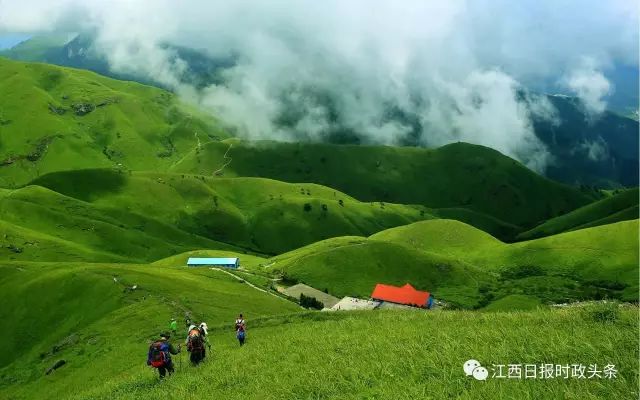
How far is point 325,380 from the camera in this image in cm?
1933

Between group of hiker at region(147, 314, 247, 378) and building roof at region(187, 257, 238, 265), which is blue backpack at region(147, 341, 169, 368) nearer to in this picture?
group of hiker at region(147, 314, 247, 378)

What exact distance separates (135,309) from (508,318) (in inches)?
2684

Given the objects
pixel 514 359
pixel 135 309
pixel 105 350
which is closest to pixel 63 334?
pixel 135 309

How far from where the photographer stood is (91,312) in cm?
8612

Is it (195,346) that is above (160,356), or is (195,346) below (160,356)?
above

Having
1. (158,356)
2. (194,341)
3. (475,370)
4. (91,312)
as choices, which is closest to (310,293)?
(91,312)

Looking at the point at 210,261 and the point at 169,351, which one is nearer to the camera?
the point at 169,351

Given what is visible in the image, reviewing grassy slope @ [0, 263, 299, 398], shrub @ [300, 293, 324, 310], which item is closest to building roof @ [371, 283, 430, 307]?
shrub @ [300, 293, 324, 310]

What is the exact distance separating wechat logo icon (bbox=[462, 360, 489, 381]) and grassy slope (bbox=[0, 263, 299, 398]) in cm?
4780

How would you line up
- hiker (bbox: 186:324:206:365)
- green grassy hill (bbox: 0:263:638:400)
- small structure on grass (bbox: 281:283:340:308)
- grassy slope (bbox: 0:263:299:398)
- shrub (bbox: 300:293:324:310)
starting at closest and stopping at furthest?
green grassy hill (bbox: 0:263:638:400) < hiker (bbox: 186:324:206:365) < grassy slope (bbox: 0:263:299:398) < shrub (bbox: 300:293:324:310) < small structure on grass (bbox: 281:283:340:308)

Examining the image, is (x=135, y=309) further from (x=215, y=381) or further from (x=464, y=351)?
(x=464, y=351)

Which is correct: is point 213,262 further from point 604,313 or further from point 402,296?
point 604,313

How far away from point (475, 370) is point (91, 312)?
82540mm

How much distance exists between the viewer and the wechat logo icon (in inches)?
618
